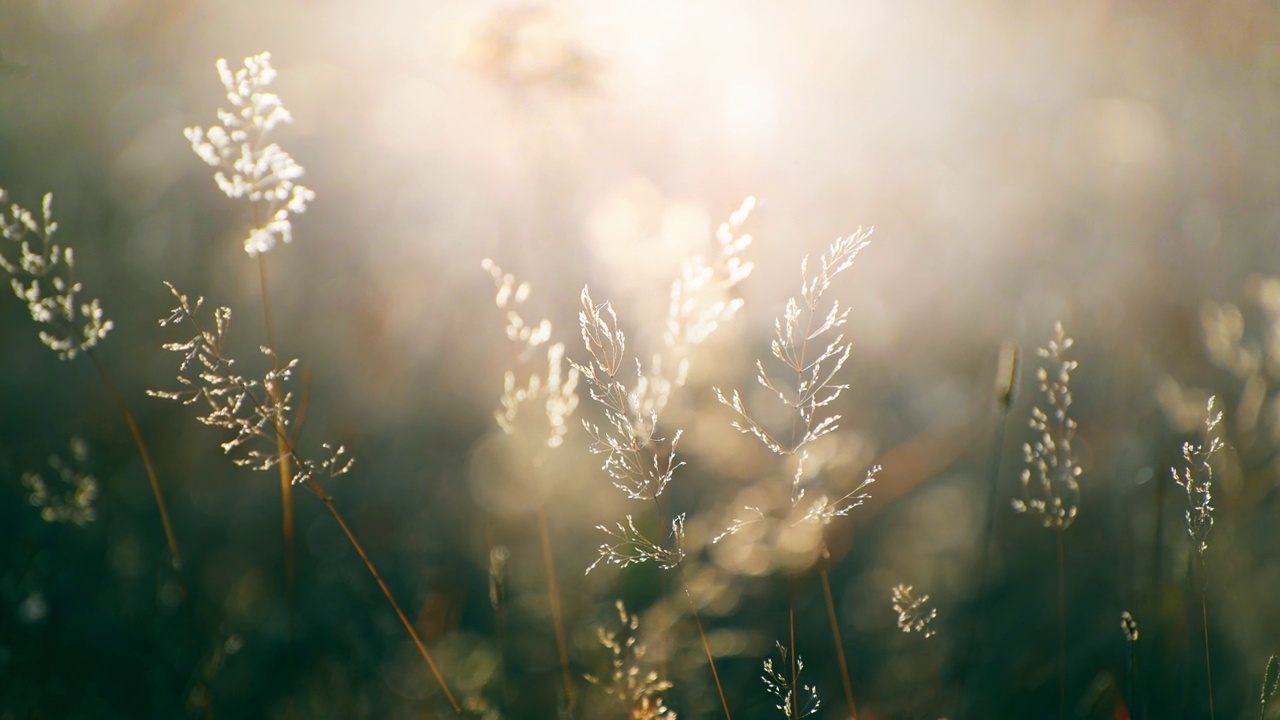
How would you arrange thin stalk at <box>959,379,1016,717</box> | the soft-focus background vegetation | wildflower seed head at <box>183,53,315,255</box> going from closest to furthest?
wildflower seed head at <box>183,53,315,255</box>, thin stalk at <box>959,379,1016,717</box>, the soft-focus background vegetation

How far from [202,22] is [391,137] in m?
1.33

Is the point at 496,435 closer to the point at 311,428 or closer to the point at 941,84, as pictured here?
the point at 311,428

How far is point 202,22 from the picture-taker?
3877 mm

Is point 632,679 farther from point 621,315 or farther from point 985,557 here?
point 621,315

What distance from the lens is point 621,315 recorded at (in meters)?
2.66

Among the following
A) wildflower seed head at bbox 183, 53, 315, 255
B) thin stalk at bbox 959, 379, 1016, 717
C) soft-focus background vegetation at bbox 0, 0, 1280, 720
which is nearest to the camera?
wildflower seed head at bbox 183, 53, 315, 255

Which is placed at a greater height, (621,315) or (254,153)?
(254,153)

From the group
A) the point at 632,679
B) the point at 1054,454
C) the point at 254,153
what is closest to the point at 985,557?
the point at 1054,454

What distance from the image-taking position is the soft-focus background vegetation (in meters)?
1.84

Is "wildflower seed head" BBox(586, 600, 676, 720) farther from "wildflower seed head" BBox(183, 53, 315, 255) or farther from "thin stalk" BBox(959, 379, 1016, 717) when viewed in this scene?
"wildflower seed head" BBox(183, 53, 315, 255)

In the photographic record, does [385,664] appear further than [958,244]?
No

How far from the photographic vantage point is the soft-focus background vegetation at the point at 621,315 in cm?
184

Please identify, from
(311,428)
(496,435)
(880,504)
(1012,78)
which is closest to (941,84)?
(1012,78)

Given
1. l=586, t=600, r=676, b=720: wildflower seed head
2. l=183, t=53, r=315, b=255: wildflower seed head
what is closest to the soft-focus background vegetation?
l=586, t=600, r=676, b=720: wildflower seed head
